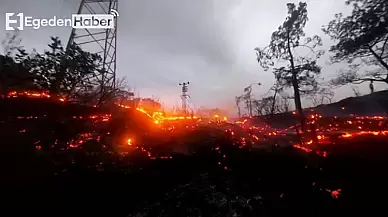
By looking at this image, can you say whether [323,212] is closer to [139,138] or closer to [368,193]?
[368,193]

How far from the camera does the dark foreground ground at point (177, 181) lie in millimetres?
4914

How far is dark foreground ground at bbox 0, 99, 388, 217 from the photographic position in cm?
491

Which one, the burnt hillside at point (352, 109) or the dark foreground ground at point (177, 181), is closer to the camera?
the dark foreground ground at point (177, 181)

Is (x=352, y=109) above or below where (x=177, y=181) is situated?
above

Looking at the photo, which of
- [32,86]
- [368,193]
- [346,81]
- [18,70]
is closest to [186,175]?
[368,193]

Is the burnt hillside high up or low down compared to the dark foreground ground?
up

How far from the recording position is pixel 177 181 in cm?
613

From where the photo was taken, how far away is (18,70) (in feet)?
39.1

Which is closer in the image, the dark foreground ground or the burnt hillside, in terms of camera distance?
the dark foreground ground

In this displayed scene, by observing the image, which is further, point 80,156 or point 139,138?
point 139,138

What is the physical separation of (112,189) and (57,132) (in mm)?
3999

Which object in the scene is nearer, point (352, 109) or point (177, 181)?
point (177, 181)

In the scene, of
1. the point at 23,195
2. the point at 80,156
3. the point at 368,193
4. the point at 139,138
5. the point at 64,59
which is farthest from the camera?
the point at 64,59

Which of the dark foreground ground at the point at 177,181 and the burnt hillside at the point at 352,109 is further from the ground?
the burnt hillside at the point at 352,109
